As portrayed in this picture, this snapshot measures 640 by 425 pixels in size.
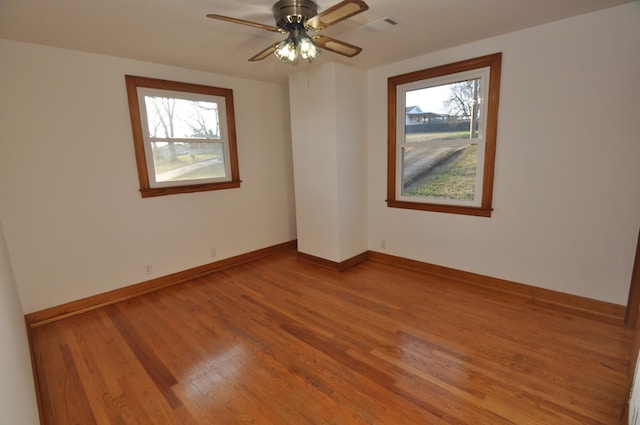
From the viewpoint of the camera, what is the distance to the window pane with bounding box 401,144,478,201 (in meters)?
3.26

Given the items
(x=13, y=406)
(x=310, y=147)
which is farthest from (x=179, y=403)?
(x=310, y=147)

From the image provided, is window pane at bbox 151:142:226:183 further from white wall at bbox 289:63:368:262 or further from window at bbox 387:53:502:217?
window at bbox 387:53:502:217

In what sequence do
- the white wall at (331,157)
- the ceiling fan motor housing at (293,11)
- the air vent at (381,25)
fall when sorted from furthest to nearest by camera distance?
the white wall at (331,157) < the air vent at (381,25) < the ceiling fan motor housing at (293,11)

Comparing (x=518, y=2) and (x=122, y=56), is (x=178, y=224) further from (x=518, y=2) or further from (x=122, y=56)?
(x=518, y=2)

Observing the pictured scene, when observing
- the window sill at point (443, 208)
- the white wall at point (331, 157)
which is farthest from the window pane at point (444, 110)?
the window sill at point (443, 208)

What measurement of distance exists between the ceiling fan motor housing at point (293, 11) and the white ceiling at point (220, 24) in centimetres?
8

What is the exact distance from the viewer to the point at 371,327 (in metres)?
2.57

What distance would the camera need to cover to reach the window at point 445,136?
3049 millimetres

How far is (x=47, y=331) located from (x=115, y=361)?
0.99 meters

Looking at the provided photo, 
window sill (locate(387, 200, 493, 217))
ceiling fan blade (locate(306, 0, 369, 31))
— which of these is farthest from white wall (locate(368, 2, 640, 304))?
ceiling fan blade (locate(306, 0, 369, 31))

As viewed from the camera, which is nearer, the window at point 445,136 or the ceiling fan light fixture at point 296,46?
the ceiling fan light fixture at point 296,46

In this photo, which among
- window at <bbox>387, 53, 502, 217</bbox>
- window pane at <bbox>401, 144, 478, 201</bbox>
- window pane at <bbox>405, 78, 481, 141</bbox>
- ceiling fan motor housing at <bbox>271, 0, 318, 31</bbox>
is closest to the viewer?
ceiling fan motor housing at <bbox>271, 0, 318, 31</bbox>

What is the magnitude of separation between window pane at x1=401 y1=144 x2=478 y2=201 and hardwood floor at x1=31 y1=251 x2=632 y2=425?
1.10 m

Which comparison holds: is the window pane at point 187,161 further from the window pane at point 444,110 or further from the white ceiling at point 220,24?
the window pane at point 444,110
